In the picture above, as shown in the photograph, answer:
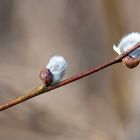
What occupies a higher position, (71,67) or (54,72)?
(71,67)

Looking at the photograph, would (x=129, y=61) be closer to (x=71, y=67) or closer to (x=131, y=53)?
(x=131, y=53)

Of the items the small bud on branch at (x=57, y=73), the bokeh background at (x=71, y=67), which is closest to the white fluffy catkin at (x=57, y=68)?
the small bud on branch at (x=57, y=73)

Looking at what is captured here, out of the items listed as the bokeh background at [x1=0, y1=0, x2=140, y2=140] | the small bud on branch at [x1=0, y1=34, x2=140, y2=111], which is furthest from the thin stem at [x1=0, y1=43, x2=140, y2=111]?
the bokeh background at [x1=0, y1=0, x2=140, y2=140]

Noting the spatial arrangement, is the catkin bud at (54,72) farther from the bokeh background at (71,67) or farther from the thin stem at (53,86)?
the bokeh background at (71,67)

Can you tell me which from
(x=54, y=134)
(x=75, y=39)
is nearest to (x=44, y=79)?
(x=54, y=134)

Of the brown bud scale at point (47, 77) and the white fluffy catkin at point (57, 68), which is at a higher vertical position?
A: the white fluffy catkin at point (57, 68)

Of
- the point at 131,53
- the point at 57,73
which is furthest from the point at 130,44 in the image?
the point at 57,73

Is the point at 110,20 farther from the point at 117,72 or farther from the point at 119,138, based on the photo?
the point at 119,138

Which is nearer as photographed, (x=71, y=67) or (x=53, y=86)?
(x=53, y=86)

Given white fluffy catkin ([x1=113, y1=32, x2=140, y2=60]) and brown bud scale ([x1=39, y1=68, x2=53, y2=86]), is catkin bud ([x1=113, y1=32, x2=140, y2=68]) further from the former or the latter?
brown bud scale ([x1=39, y1=68, x2=53, y2=86])
